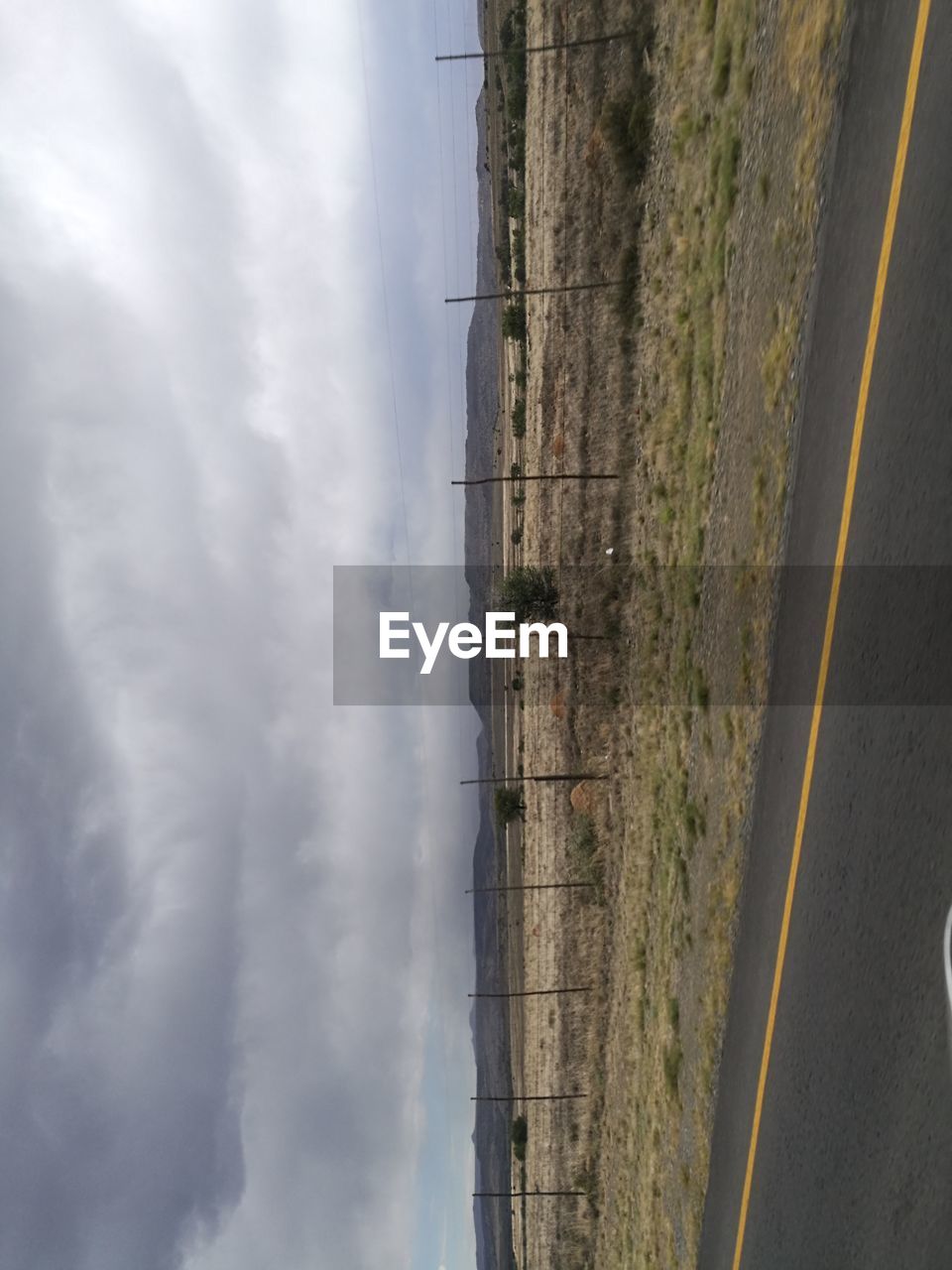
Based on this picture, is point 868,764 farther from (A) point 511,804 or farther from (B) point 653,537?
(A) point 511,804

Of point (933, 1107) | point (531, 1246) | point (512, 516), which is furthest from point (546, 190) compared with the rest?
point (531, 1246)

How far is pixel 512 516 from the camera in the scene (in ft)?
115

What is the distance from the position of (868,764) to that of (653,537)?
10162 millimetres

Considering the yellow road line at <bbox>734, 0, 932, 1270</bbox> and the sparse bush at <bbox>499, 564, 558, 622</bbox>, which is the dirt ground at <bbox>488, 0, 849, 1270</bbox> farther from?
the yellow road line at <bbox>734, 0, 932, 1270</bbox>

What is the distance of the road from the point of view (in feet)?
31.1

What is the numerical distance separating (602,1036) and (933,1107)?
1544 centimetres

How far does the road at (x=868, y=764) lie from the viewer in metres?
9.48

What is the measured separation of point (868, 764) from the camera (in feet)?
34.7

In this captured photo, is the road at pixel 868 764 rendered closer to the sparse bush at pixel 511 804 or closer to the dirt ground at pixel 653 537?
the dirt ground at pixel 653 537

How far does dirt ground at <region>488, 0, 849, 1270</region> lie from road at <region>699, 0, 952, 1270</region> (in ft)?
3.97

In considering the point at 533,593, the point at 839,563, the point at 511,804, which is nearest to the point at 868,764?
the point at 839,563

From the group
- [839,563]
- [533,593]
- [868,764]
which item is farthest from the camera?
[533,593]

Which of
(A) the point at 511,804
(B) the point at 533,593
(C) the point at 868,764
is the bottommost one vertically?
(A) the point at 511,804

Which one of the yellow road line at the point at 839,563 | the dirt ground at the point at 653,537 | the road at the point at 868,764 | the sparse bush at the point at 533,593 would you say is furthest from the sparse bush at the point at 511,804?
the road at the point at 868,764
